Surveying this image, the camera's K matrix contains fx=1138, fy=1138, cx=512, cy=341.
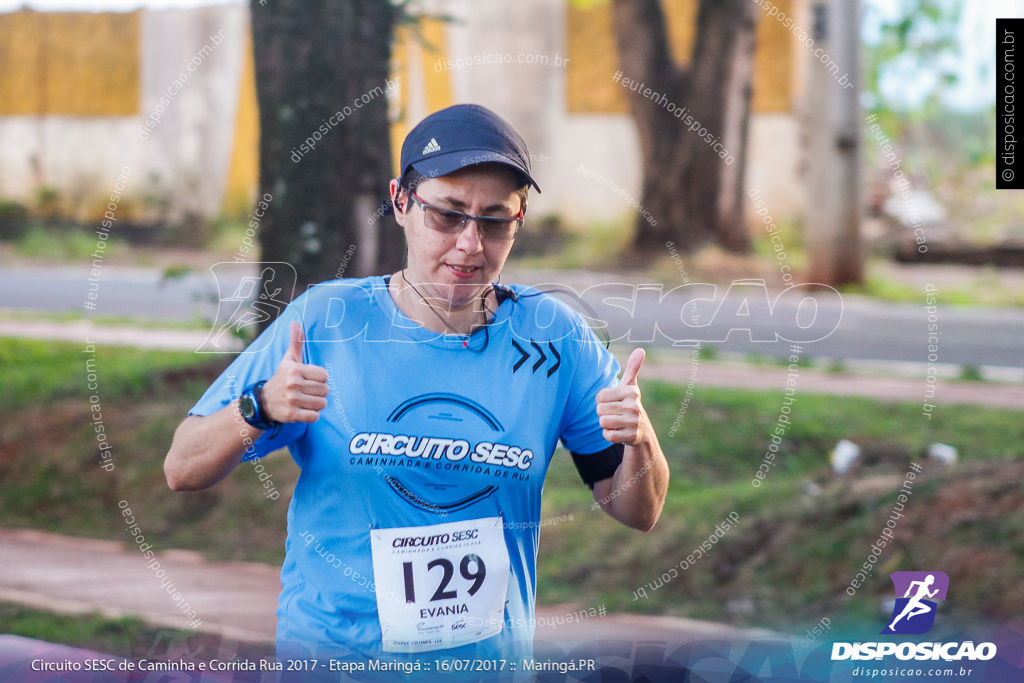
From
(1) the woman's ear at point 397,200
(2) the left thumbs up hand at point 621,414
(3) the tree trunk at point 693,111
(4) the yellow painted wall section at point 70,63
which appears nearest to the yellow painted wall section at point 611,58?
(3) the tree trunk at point 693,111

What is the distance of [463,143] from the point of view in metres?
2.15

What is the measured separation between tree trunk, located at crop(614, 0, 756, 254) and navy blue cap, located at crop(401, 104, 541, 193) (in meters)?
8.65

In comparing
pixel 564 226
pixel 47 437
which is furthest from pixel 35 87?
pixel 47 437

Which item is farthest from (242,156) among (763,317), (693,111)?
(763,317)

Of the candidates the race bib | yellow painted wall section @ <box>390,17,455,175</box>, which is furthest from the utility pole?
the race bib

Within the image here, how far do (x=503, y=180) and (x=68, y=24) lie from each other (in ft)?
51.6

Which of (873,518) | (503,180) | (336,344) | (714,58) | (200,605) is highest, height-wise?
(714,58)

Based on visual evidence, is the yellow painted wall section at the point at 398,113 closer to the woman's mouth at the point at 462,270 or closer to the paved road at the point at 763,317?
the woman's mouth at the point at 462,270

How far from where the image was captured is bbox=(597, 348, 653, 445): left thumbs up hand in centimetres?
213

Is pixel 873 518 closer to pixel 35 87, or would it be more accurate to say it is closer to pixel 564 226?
pixel 564 226

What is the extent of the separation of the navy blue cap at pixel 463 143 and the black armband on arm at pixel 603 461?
0.57 m

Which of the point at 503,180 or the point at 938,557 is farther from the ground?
the point at 503,180

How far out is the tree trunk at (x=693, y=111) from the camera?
1055cm

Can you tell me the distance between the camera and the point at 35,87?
53.2 feet
